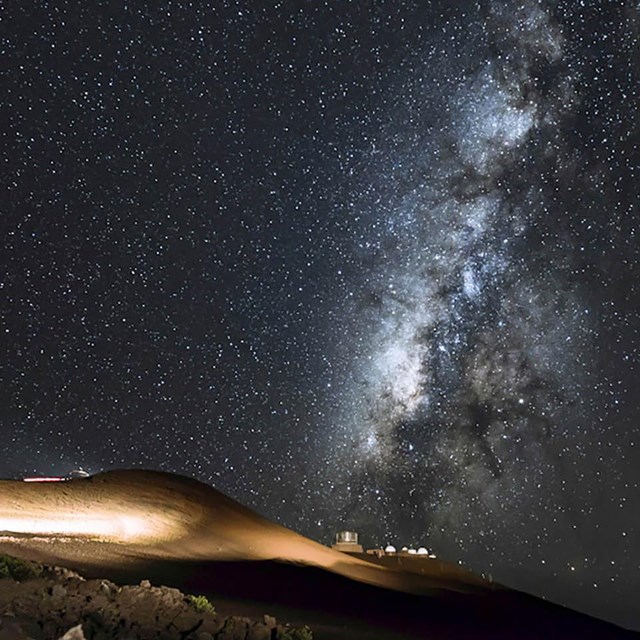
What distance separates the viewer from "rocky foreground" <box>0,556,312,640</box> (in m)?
14.1

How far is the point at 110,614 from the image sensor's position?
15.5 m

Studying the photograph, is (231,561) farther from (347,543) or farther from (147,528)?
(347,543)

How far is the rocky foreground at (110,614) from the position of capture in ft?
46.4

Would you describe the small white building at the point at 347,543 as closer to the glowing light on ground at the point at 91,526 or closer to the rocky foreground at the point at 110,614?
the glowing light on ground at the point at 91,526

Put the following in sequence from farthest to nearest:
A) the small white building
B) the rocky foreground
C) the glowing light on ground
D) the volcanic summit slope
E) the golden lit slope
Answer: the small white building < the glowing light on ground < the golden lit slope < the volcanic summit slope < the rocky foreground

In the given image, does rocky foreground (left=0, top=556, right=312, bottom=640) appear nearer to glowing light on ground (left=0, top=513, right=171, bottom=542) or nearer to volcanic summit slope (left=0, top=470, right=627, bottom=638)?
volcanic summit slope (left=0, top=470, right=627, bottom=638)

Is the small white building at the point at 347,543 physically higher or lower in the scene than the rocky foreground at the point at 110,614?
higher

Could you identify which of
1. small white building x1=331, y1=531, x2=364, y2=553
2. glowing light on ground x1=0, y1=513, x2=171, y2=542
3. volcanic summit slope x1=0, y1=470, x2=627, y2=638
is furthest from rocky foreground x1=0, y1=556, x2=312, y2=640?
small white building x1=331, y1=531, x2=364, y2=553

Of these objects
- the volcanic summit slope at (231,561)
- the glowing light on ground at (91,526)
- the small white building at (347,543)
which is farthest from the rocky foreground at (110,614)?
the small white building at (347,543)

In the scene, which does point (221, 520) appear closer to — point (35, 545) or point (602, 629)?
point (35, 545)

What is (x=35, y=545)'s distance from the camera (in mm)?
29406

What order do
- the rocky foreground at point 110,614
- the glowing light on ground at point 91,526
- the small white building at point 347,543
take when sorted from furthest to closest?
the small white building at point 347,543 < the glowing light on ground at point 91,526 < the rocky foreground at point 110,614

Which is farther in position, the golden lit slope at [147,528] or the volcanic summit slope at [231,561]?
the golden lit slope at [147,528]

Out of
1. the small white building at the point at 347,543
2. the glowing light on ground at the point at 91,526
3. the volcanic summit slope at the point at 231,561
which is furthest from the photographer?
the small white building at the point at 347,543
